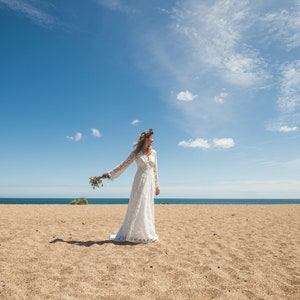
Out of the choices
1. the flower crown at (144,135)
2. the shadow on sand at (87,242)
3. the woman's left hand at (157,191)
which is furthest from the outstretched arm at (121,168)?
the shadow on sand at (87,242)

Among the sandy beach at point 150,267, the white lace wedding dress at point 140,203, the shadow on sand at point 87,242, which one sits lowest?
the sandy beach at point 150,267

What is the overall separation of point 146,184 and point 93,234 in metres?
2.81

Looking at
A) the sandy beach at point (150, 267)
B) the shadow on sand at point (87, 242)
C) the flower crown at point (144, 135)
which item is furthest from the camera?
the flower crown at point (144, 135)

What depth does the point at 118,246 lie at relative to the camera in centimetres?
754

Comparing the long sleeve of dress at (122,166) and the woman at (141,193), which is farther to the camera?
the long sleeve of dress at (122,166)

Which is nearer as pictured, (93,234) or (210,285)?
(210,285)

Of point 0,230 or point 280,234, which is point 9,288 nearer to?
point 0,230

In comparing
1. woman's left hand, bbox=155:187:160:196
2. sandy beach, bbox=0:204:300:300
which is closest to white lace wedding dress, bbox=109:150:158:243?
woman's left hand, bbox=155:187:160:196

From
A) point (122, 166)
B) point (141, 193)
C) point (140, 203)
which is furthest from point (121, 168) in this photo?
point (140, 203)

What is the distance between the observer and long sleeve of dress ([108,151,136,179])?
335 inches

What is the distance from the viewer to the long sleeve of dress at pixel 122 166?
8508 mm

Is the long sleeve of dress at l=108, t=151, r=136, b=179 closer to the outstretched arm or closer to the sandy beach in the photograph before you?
the outstretched arm

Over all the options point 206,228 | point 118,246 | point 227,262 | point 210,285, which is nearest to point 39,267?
point 118,246

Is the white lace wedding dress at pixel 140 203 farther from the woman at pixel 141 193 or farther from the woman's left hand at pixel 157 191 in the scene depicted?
the woman's left hand at pixel 157 191
